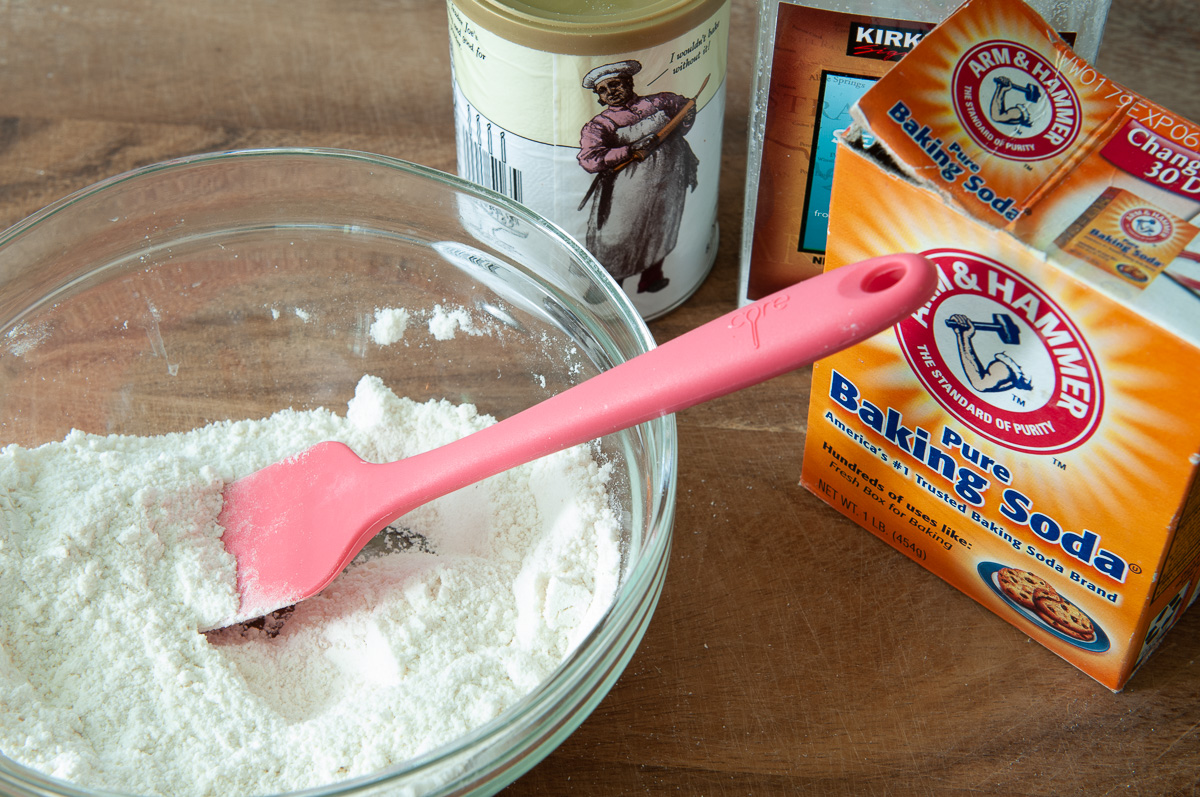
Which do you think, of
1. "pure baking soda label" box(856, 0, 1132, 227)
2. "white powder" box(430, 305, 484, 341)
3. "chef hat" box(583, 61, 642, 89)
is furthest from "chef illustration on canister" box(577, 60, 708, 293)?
"pure baking soda label" box(856, 0, 1132, 227)

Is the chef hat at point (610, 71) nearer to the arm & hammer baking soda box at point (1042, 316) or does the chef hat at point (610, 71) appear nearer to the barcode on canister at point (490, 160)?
the barcode on canister at point (490, 160)

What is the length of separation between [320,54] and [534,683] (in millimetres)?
721

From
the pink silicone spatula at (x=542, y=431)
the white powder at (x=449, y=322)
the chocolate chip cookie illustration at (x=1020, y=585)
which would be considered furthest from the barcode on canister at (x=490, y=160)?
the chocolate chip cookie illustration at (x=1020, y=585)

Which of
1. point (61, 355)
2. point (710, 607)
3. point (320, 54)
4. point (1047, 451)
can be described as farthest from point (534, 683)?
point (320, 54)

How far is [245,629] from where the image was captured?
75 cm

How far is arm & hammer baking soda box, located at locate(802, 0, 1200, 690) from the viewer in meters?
0.58

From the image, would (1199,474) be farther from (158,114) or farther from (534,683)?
(158,114)

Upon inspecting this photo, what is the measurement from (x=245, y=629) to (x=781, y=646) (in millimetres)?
362

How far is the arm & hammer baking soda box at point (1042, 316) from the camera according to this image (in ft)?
1.89

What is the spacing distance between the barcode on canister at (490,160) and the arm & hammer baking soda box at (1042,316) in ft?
0.91

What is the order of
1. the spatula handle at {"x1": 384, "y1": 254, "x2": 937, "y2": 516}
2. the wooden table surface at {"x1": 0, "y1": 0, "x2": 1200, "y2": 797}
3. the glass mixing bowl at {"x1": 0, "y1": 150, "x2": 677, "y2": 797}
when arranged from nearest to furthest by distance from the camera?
the spatula handle at {"x1": 384, "y1": 254, "x2": 937, "y2": 516}, the wooden table surface at {"x1": 0, "y1": 0, "x2": 1200, "y2": 797}, the glass mixing bowl at {"x1": 0, "y1": 150, "x2": 677, "y2": 797}

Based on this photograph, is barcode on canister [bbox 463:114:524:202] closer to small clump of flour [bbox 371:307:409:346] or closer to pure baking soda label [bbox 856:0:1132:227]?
small clump of flour [bbox 371:307:409:346]

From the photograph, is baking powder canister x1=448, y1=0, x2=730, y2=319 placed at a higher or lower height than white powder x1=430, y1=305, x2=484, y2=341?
higher

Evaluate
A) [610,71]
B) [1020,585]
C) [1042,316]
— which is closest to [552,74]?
[610,71]
